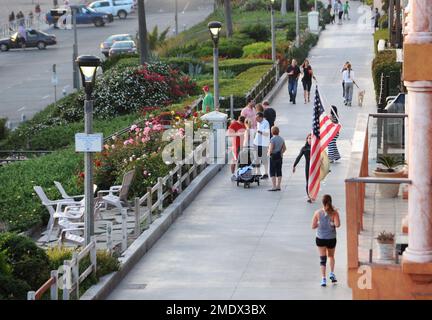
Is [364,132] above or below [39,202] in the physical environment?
above

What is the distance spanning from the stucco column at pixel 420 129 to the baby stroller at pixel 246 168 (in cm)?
1244

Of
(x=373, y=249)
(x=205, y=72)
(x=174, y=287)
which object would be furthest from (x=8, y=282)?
(x=205, y=72)

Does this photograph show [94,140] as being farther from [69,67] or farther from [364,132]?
[69,67]

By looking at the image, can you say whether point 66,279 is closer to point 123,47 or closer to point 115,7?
point 123,47

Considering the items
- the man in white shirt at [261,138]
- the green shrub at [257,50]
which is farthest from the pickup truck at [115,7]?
the man in white shirt at [261,138]

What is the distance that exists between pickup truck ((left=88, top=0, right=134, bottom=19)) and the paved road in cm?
52

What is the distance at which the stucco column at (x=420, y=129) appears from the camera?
16.0 metres

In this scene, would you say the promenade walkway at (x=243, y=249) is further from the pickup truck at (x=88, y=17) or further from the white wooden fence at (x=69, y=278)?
the pickup truck at (x=88, y=17)

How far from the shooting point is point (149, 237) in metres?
23.2

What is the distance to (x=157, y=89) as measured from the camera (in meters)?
43.9

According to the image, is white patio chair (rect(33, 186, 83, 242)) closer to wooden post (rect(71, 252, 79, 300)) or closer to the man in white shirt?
wooden post (rect(71, 252, 79, 300))

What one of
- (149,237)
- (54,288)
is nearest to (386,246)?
(54,288)

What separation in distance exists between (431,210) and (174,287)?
534 cm

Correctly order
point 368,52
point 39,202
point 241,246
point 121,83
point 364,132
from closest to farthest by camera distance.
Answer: point 364,132 → point 241,246 → point 39,202 → point 121,83 → point 368,52
